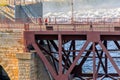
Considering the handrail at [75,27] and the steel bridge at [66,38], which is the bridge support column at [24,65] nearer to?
the steel bridge at [66,38]

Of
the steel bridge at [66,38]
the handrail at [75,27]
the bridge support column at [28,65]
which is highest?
the handrail at [75,27]

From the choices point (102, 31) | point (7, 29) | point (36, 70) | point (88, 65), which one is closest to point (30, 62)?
point (36, 70)

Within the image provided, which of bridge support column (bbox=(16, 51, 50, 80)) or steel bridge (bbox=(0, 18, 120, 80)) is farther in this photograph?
bridge support column (bbox=(16, 51, 50, 80))

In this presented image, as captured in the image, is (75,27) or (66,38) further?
(75,27)

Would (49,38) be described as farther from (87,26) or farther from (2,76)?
(2,76)

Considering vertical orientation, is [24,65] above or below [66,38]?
below

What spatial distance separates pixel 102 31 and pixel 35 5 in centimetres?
3855

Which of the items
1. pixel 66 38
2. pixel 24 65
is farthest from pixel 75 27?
pixel 24 65

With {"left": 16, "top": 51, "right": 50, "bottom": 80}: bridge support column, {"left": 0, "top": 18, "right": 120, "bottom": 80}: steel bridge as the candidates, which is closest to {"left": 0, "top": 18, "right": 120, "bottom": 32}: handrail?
{"left": 0, "top": 18, "right": 120, "bottom": 80}: steel bridge

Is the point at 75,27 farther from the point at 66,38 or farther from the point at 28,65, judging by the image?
the point at 28,65

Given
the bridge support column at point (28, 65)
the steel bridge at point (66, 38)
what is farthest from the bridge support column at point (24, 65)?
the steel bridge at point (66, 38)

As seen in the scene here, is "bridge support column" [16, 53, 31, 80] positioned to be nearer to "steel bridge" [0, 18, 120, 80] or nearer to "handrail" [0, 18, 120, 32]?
"steel bridge" [0, 18, 120, 80]

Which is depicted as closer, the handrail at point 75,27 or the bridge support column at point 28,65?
the bridge support column at point 28,65

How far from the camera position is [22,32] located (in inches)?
1585
